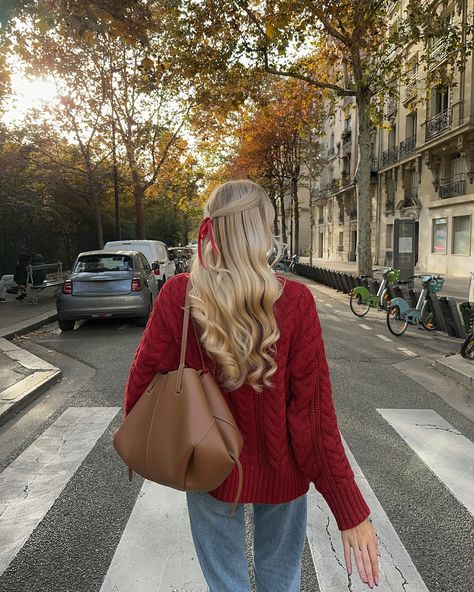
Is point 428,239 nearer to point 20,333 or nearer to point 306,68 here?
point 306,68

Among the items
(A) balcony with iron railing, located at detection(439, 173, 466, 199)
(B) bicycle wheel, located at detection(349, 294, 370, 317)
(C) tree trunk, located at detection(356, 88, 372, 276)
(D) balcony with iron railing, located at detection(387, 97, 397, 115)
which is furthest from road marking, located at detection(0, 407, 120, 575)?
(D) balcony with iron railing, located at detection(387, 97, 397, 115)

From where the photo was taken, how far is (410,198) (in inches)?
1083

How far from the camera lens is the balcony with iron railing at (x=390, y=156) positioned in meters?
29.8

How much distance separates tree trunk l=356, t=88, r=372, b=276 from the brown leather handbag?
50.9 ft

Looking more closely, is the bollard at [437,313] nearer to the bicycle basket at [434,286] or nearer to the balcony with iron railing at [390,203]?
the bicycle basket at [434,286]

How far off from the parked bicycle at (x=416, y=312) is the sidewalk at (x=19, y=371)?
6.06m

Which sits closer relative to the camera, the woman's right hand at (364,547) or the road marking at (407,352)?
the woman's right hand at (364,547)

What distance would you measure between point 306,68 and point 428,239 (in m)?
13.0

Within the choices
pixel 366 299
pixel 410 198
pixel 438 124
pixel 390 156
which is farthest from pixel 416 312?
pixel 390 156

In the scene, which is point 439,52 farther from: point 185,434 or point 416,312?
point 185,434

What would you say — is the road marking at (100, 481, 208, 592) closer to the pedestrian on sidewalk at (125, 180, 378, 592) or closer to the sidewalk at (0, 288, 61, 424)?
the pedestrian on sidewalk at (125, 180, 378, 592)

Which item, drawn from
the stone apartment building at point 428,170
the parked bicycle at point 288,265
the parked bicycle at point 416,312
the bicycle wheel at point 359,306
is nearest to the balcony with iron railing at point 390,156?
the stone apartment building at point 428,170

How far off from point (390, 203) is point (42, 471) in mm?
30315

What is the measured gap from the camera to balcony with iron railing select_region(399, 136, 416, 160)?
27.4 metres
